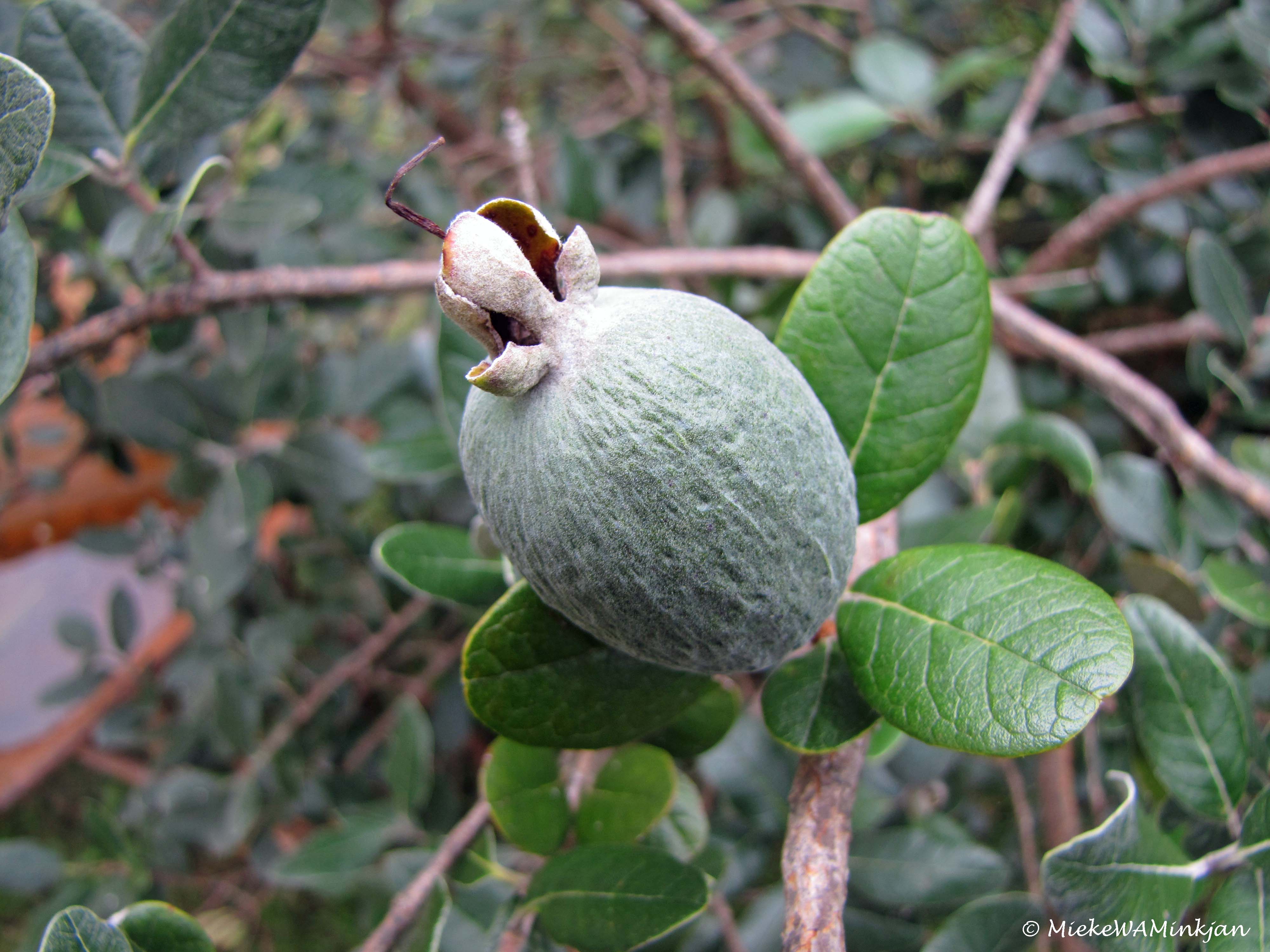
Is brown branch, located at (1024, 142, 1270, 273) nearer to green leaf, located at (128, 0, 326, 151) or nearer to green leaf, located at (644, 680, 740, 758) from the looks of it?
green leaf, located at (644, 680, 740, 758)

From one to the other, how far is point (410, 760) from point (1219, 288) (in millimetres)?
1273

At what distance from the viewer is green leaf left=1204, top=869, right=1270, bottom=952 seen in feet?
2.00

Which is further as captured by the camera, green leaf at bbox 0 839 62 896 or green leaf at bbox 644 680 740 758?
green leaf at bbox 0 839 62 896

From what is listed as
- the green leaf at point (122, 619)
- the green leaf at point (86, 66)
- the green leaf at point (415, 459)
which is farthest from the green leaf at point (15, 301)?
the green leaf at point (122, 619)

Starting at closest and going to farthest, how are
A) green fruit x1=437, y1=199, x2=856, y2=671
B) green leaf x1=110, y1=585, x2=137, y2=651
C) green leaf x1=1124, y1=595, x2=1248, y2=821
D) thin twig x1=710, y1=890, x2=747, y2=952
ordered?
green fruit x1=437, y1=199, x2=856, y2=671
green leaf x1=1124, y1=595, x2=1248, y2=821
thin twig x1=710, y1=890, x2=747, y2=952
green leaf x1=110, y1=585, x2=137, y2=651

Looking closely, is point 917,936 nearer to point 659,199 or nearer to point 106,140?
point 106,140

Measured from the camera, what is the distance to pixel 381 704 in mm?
1687

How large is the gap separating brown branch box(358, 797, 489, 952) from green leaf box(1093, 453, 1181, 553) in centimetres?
81

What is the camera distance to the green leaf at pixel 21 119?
0.50 meters

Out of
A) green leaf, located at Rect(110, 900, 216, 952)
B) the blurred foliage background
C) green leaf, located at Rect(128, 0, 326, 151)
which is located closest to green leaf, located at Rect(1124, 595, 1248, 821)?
the blurred foliage background

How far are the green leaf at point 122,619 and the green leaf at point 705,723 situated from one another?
1.32 meters

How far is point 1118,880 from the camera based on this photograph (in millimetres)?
611

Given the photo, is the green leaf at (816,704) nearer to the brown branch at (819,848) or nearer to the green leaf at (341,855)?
the brown branch at (819,848)

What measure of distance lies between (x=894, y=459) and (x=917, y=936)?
699 millimetres
